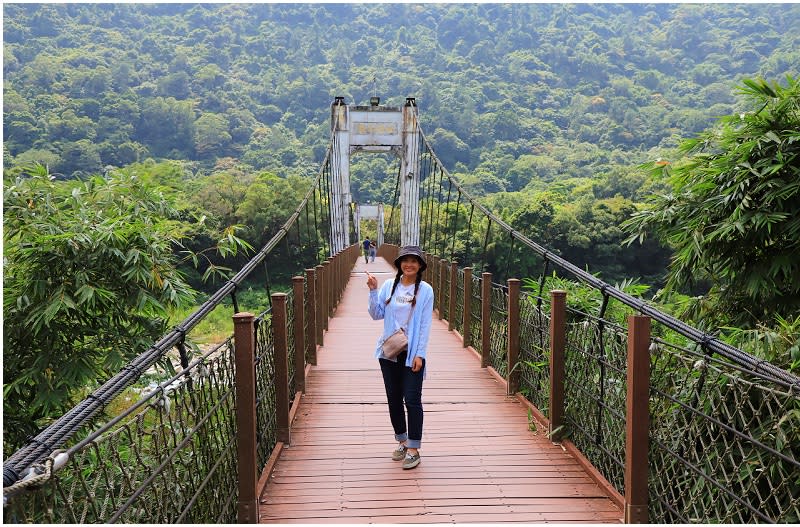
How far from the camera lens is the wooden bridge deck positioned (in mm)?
2035

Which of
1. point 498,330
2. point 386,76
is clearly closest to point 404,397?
point 498,330

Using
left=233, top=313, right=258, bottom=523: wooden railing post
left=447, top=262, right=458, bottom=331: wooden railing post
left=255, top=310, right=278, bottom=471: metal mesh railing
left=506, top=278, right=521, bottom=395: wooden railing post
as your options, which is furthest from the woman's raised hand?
left=447, top=262, right=458, bottom=331: wooden railing post

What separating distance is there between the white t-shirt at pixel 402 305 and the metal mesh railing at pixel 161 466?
643 millimetres

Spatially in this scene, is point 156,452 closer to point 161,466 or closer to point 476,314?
point 161,466

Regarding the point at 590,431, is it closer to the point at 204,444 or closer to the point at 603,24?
the point at 204,444

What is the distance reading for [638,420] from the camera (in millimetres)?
1972

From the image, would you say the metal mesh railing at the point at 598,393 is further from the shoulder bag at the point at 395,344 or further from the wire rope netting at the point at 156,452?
the wire rope netting at the point at 156,452

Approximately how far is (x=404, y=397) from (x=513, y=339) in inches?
43.2

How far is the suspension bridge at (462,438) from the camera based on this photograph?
148cm

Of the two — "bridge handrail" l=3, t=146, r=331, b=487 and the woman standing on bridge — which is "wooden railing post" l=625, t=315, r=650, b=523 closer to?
the woman standing on bridge

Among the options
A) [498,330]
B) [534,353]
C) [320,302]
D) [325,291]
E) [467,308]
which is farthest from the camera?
[325,291]

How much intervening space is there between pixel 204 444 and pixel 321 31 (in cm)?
5733

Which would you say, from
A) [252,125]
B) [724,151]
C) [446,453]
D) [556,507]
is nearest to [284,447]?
[446,453]

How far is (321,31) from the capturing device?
5581 cm
